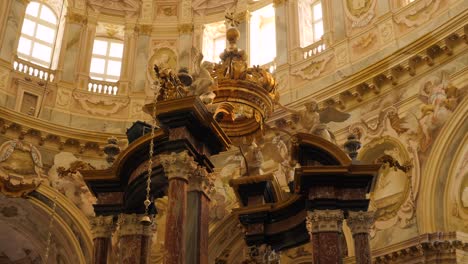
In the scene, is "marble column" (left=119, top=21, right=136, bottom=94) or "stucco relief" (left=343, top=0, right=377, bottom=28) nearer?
"stucco relief" (left=343, top=0, right=377, bottom=28)

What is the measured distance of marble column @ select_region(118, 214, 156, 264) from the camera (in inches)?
344

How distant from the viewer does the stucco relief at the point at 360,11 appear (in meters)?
16.1

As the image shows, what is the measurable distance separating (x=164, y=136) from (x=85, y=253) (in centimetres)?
969

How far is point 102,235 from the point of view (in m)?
9.00

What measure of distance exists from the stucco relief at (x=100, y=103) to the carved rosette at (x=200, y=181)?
36.6 feet

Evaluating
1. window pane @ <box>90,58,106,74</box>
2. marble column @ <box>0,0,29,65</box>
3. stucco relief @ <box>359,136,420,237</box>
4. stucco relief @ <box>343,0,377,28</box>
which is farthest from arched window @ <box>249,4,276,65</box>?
marble column @ <box>0,0,29,65</box>

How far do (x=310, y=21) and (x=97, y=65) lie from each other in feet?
23.1

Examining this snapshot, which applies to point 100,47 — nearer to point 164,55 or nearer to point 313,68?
point 164,55

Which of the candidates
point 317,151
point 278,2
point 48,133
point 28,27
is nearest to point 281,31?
point 278,2

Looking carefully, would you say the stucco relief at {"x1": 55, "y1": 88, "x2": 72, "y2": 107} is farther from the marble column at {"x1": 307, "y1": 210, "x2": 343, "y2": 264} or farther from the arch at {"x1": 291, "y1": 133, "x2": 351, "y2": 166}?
the marble column at {"x1": 307, "y1": 210, "x2": 343, "y2": 264}

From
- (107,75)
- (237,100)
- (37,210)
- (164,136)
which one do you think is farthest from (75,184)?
(164,136)

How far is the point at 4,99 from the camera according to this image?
1709 centimetres

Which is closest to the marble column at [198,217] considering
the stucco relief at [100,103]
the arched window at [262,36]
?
the stucco relief at [100,103]

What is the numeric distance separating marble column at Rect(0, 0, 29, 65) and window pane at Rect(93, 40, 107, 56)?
8.41ft
